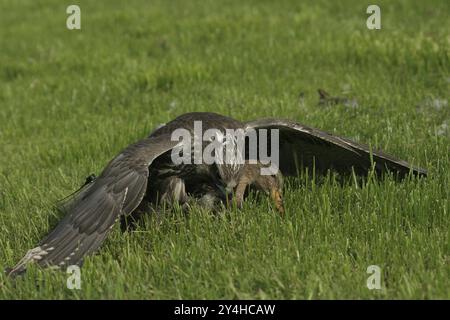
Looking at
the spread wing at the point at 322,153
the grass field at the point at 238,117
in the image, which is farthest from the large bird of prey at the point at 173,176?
the grass field at the point at 238,117

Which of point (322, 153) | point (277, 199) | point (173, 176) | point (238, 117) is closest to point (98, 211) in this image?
point (173, 176)

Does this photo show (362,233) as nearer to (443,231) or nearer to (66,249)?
(443,231)

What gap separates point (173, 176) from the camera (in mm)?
5059

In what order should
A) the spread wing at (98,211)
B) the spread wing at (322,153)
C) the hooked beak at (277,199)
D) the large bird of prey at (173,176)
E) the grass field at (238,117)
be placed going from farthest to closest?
1. the spread wing at (322,153)
2. the hooked beak at (277,199)
3. the large bird of prey at (173,176)
4. the spread wing at (98,211)
5. the grass field at (238,117)

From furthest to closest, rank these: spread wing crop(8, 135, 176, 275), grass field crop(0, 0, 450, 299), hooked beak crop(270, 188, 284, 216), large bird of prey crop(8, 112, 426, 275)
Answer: hooked beak crop(270, 188, 284, 216)
large bird of prey crop(8, 112, 426, 275)
spread wing crop(8, 135, 176, 275)
grass field crop(0, 0, 450, 299)

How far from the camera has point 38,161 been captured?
6977 mm

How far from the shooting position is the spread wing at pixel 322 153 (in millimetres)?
5054

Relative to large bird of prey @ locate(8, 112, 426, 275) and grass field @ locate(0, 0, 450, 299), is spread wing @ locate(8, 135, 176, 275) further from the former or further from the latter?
grass field @ locate(0, 0, 450, 299)

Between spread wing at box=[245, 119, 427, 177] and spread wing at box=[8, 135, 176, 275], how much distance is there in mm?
1025

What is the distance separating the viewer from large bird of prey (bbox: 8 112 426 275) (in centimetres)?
431

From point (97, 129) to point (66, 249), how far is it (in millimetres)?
3393

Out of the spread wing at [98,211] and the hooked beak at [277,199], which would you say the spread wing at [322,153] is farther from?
the spread wing at [98,211]

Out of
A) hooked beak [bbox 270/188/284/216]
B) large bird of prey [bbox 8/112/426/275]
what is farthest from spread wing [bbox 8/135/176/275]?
hooked beak [bbox 270/188/284/216]

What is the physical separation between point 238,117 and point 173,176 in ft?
7.74
